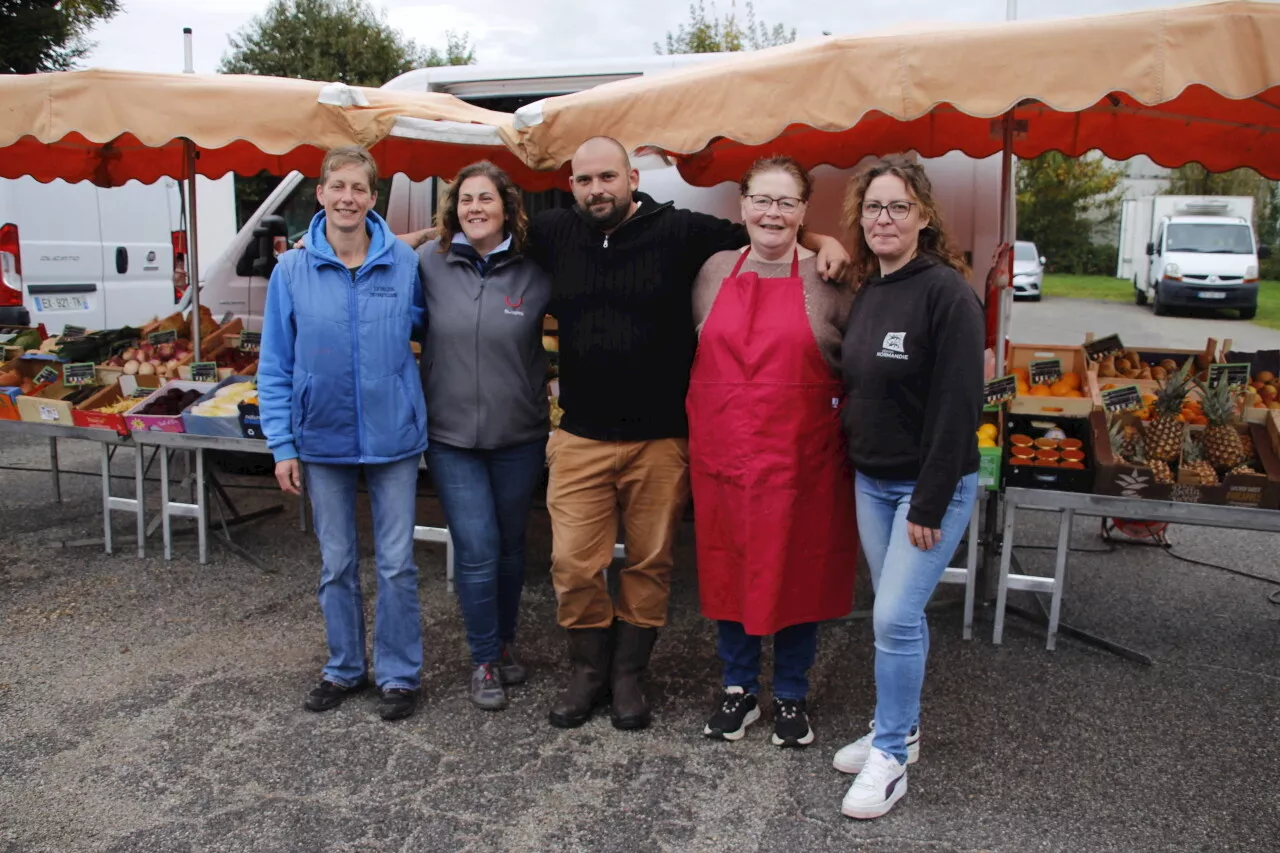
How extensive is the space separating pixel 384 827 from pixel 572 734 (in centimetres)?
76

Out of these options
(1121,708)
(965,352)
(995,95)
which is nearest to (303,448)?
(965,352)

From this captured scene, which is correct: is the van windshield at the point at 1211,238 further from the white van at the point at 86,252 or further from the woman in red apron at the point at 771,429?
the woman in red apron at the point at 771,429

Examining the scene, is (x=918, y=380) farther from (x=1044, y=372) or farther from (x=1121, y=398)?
(x=1044, y=372)

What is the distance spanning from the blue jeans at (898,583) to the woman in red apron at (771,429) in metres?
0.17

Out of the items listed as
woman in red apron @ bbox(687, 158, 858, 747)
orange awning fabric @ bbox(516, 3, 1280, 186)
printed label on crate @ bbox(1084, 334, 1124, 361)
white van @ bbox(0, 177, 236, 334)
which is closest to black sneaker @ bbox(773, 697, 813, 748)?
woman in red apron @ bbox(687, 158, 858, 747)

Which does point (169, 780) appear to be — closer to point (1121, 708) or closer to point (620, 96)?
point (620, 96)

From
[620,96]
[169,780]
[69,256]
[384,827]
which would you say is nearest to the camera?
[384,827]

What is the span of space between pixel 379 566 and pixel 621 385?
107 cm

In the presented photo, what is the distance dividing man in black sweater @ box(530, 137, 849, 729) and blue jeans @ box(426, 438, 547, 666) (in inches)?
7.0

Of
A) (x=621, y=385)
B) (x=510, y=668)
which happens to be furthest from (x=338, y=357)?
(x=510, y=668)

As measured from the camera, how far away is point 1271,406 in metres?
4.69

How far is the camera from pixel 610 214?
326 cm

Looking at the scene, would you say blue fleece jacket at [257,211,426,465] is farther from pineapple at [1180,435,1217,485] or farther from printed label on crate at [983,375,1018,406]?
pineapple at [1180,435,1217,485]

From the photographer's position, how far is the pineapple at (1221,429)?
4215mm
